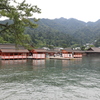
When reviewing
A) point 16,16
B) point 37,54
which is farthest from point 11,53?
point 16,16

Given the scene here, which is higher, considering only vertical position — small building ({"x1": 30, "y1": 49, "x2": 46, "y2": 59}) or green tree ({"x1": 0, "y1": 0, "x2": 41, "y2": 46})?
green tree ({"x1": 0, "y1": 0, "x2": 41, "y2": 46})

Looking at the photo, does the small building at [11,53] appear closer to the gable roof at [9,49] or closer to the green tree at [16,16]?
the gable roof at [9,49]

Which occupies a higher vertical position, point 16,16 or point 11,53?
point 16,16

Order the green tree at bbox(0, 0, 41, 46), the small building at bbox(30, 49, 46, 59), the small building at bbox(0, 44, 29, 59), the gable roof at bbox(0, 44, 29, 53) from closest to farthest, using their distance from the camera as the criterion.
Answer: the green tree at bbox(0, 0, 41, 46) < the gable roof at bbox(0, 44, 29, 53) < the small building at bbox(0, 44, 29, 59) < the small building at bbox(30, 49, 46, 59)

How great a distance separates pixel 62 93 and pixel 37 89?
1712 mm

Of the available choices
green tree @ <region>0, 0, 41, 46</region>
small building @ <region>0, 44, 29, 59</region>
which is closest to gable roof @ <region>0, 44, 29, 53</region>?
small building @ <region>0, 44, 29, 59</region>

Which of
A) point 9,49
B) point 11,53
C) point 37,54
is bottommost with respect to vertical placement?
point 37,54

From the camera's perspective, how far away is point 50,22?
152 meters

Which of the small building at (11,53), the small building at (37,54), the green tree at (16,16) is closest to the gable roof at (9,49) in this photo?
the small building at (11,53)

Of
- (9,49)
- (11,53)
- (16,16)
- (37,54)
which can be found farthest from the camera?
(37,54)

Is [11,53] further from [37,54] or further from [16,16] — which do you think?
[16,16]

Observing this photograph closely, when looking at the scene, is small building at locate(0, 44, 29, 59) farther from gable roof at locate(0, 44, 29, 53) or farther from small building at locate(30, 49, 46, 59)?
small building at locate(30, 49, 46, 59)

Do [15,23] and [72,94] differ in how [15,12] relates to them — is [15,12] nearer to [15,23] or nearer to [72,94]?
[15,23]

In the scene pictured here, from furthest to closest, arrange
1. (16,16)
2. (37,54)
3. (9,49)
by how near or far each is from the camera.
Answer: (37,54), (9,49), (16,16)
